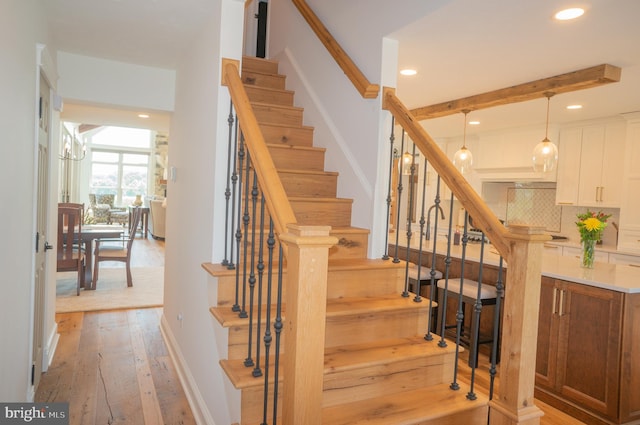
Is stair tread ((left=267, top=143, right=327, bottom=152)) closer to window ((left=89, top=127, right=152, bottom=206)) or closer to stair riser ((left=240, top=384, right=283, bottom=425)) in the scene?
stair riser ((left=240, top=384, right=283, bottom=425))

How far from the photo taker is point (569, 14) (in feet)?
7.89

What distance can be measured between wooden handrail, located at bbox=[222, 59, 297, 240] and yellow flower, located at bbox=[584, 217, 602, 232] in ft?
8.04

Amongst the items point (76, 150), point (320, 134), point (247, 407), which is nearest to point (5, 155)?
point (247, 407)

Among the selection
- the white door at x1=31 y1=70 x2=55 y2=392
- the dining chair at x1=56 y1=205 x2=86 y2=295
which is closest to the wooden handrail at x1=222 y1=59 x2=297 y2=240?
the white door at x1=31 y1=70 x2=55 y2=392

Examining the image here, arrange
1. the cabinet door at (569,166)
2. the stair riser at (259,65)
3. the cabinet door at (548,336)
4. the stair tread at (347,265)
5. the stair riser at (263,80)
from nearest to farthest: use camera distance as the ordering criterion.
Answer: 1. the stair tread at (347,265)
2. the cabinet door at (548,336)
3. the stair riser at (263,80)
4. the stair riser at (259,65)
5. the cabinet door at (569,166)

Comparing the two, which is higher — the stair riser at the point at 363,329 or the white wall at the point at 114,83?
the white wall at the point at 114,83

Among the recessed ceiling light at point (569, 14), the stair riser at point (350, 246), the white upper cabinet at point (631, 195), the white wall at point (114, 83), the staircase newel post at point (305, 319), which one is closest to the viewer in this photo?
the staircase newel post at point (305, 319)

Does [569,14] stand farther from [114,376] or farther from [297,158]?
[114,376]

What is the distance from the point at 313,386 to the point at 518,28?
7.98 feet

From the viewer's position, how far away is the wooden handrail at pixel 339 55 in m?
2.79

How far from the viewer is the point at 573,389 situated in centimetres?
287

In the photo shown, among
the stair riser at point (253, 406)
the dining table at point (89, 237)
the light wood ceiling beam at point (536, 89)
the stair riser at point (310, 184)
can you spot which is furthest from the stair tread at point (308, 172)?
the dining table at point (89, 237)

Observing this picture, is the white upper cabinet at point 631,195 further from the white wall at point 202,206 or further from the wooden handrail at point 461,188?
the white wall at point 202,206

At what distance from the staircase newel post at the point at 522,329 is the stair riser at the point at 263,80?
2.88m
